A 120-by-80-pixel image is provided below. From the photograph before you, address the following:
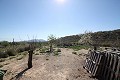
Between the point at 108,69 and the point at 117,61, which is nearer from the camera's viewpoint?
the point at 117,61

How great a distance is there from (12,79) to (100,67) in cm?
589

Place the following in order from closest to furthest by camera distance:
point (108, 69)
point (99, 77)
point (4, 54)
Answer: point (108, 69)
point (99, 77)
point (4, 54)

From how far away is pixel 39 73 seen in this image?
1119cm

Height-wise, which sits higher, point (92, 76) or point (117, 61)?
point (117, 61)

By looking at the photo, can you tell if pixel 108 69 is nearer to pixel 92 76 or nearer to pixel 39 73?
pixel 92 76

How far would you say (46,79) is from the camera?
9.94m

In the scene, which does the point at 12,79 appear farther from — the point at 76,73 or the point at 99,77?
the point at 99,77

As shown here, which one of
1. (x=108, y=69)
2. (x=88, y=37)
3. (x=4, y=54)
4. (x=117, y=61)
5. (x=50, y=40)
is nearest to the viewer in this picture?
(x=117, y=61)

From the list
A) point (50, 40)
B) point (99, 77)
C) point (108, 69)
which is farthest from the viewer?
point (50, 40)

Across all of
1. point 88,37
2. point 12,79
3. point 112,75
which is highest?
point 88,37

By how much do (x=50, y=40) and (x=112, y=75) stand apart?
25.1m

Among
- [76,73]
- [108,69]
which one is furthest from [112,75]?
[76,73]

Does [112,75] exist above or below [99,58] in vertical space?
below

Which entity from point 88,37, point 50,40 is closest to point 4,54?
point 50,40
